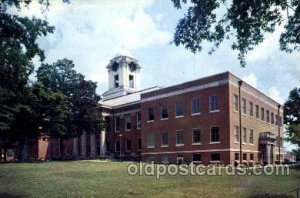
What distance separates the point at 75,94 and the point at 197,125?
17658 mm

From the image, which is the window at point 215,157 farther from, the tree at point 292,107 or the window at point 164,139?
the tree at point 292,107

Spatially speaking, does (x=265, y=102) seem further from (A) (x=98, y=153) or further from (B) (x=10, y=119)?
(B) (x=10, y=119)

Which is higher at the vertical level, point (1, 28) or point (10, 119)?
point (1, 28)

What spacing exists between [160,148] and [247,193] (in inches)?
1237

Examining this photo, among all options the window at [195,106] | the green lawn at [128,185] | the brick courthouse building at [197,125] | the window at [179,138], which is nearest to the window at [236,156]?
the brick courthouse building at [197,125]

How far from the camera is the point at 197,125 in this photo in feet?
156

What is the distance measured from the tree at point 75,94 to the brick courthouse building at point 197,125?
7.05 metres

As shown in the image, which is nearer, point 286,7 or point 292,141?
Result: point 286,7

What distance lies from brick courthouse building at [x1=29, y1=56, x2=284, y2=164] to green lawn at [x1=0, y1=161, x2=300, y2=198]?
58.2 feet

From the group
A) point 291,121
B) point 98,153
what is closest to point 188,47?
point 98,153

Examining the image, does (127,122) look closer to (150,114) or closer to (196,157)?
(150,114)

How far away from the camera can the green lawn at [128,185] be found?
19.0m

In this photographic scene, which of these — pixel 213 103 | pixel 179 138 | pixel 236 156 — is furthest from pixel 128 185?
pixel 179 138

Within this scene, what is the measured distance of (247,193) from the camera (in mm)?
21266
